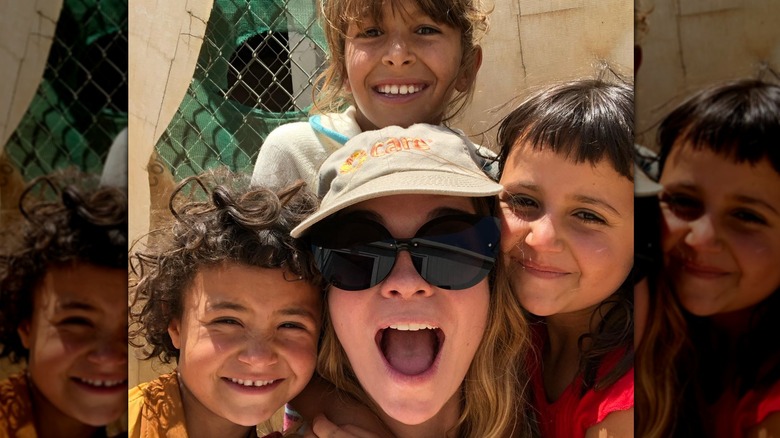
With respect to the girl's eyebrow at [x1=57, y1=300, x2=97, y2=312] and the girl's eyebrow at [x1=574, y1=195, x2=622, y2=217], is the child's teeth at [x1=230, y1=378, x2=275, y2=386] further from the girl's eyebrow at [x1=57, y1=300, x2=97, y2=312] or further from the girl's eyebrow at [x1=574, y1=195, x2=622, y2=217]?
the girl's eyebrow at [x1=574, y1=195, x2=622, y2=217]

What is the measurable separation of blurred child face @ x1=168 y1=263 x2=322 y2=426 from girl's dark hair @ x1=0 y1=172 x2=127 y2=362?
364mm

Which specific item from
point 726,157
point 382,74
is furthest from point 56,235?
point 726,157

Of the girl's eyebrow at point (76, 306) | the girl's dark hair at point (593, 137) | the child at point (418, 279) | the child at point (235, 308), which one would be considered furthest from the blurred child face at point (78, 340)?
the girl's dark hair at point (593, 137)

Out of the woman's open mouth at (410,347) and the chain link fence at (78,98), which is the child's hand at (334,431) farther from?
the chain link fence at (78,98)

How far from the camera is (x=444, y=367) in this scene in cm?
217

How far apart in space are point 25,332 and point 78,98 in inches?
29.2

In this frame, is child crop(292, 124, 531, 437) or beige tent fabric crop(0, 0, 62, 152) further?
beige tent fabric crop(0, 0, 62, 152)

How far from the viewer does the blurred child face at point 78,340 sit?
2426 mm

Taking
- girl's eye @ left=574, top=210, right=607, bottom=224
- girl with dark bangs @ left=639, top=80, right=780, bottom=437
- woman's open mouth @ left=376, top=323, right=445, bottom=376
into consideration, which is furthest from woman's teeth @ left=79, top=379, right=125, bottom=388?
girl with dark bangs @ left=639, top=80, right=780, bottom=437

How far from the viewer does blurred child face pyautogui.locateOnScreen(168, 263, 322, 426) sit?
225 centimetres

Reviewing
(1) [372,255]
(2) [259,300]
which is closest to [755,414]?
(1) [372,255]

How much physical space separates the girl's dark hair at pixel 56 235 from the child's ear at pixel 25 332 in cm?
1

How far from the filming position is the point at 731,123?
2123mm

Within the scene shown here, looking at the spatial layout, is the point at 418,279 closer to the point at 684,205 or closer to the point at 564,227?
the point at 564,227
